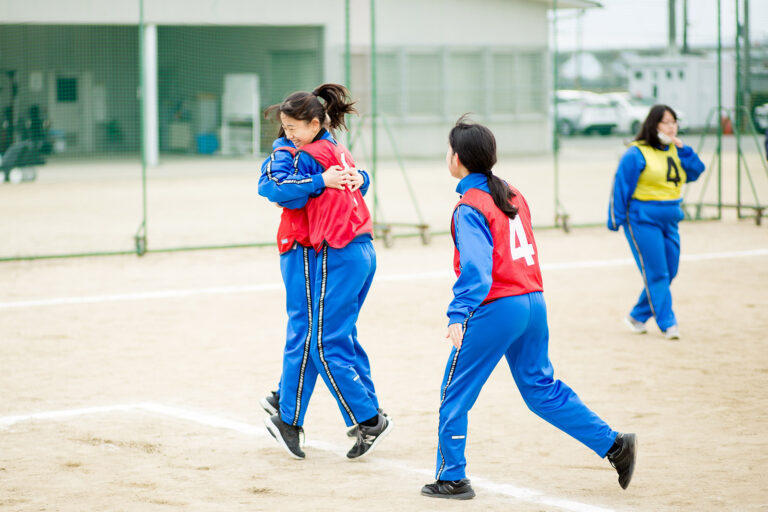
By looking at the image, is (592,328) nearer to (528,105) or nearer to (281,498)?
(281,498)

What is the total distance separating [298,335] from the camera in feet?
17.5

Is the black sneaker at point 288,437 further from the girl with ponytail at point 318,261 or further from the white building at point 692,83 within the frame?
the white building at point 692,83

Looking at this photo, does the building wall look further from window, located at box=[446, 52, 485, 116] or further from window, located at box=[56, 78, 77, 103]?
window, located at box=[56, 78, 77, 103]

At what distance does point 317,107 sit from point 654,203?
3831 mm

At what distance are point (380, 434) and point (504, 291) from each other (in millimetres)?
1176

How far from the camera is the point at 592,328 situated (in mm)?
8891

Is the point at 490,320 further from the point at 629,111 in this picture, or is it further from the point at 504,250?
the point at 629,111

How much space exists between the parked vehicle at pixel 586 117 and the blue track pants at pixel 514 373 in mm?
33650

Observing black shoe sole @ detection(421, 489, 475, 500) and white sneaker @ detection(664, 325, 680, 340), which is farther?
white sneaker @ detection(664, 325, 680, 340)

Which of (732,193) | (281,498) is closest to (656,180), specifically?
(281,498)

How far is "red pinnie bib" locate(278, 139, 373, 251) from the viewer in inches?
207

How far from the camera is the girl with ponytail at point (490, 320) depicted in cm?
458

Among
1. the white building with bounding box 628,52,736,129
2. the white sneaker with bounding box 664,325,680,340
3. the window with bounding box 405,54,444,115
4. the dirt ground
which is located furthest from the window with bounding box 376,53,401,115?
the white sneaker with bounding box 664,325,680,340

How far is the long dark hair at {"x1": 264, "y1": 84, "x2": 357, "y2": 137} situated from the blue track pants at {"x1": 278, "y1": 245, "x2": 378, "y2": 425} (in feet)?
2.09
